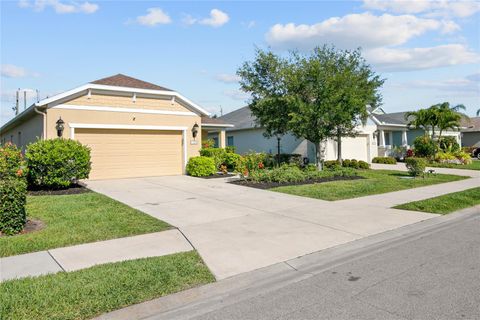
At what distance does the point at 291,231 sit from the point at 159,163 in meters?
11.6

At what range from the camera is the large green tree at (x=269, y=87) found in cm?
1741

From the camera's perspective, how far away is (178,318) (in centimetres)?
384

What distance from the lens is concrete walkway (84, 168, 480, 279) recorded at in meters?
5.91

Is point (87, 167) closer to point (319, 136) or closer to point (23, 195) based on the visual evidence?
point (23, 195)

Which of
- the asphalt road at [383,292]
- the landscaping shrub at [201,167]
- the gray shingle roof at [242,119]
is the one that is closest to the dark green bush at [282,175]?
the landscaping shrub at [201,167]

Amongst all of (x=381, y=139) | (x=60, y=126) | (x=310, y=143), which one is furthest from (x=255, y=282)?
(x=381, y=139)

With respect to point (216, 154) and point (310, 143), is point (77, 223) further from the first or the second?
point (310, 143)

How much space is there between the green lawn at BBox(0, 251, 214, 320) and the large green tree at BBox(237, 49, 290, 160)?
12.9m

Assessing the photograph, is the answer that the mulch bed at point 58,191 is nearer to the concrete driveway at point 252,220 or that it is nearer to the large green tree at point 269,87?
the concrete driveway at point 252,220

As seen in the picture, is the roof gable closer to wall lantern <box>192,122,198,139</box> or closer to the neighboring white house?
wall lantern <box>192,122,198,139</box>

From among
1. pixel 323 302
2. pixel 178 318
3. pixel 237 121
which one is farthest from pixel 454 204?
pixel 237 121

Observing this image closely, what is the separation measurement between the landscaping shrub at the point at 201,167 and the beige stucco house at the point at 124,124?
907 mm

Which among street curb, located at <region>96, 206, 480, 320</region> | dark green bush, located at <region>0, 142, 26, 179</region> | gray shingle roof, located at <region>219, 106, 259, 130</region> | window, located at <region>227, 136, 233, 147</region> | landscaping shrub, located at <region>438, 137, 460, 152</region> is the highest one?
gray shingle roof, located at <region>219, 106, 259, 130</region>

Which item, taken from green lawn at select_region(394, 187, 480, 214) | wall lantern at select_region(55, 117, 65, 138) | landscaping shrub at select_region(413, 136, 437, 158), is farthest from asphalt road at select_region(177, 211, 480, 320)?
landscaping shrub at select_region(413, 136, 437, 158)
